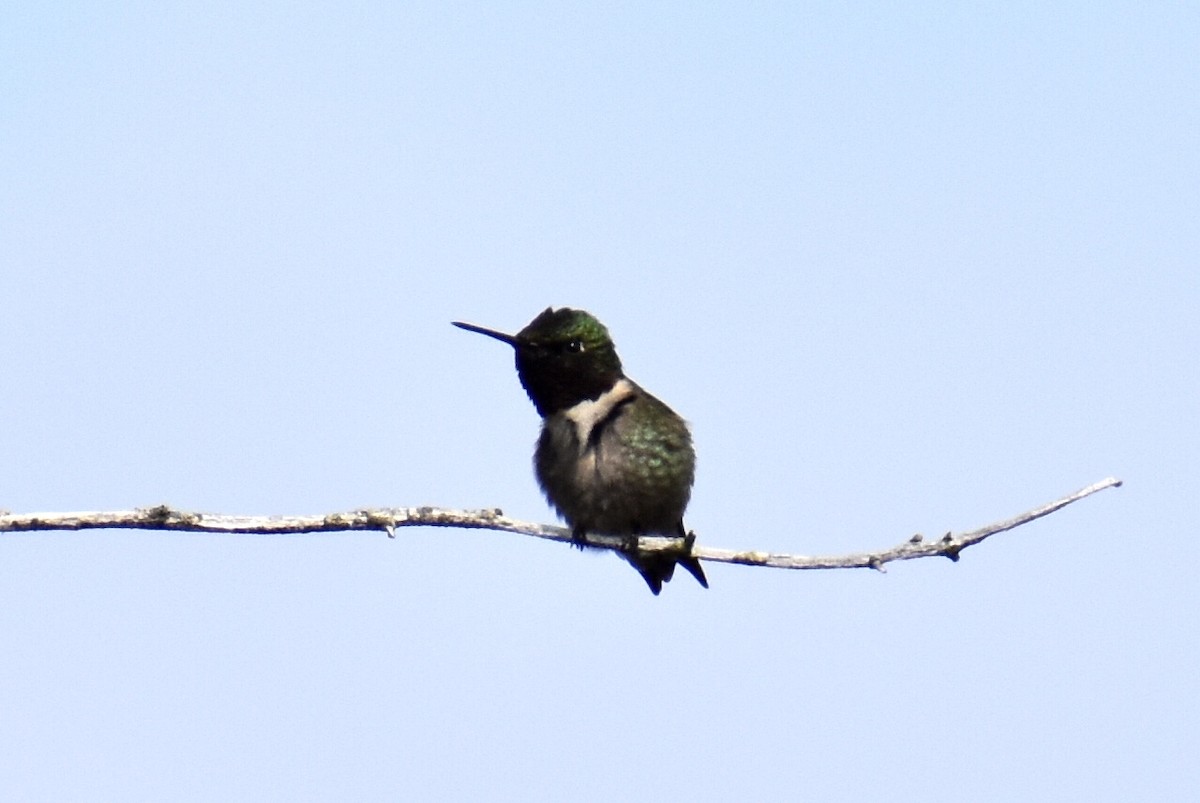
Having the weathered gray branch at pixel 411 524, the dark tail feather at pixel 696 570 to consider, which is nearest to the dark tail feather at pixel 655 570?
the dark tail feather at pixel 696 570

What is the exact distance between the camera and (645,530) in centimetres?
763

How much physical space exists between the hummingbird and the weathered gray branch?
1.54 metres

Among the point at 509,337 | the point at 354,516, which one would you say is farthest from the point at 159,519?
the point at 509,337

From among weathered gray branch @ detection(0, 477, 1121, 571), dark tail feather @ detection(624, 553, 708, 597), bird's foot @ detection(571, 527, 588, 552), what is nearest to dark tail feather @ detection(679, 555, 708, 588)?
dark tail feather @ detection(624, 553, 708, 597)

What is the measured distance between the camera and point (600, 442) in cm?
753

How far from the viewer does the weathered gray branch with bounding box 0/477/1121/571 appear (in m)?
4.66

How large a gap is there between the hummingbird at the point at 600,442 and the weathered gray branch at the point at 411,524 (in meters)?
1.54

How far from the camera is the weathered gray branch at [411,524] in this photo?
4.66 meters

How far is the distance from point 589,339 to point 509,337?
1.52 ft

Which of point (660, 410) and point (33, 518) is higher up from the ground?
point (660, 410)

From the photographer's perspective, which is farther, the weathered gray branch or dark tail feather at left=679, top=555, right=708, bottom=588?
dark tail feather at left=679, top=555, right=708, bottom=588

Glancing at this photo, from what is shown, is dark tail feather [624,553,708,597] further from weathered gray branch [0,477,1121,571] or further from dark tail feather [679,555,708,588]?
weathered gray branch [0,477,1121,571]

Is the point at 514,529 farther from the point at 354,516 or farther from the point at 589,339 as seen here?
the point at 589,339

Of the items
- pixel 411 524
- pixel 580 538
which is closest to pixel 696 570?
pixel 580 538
